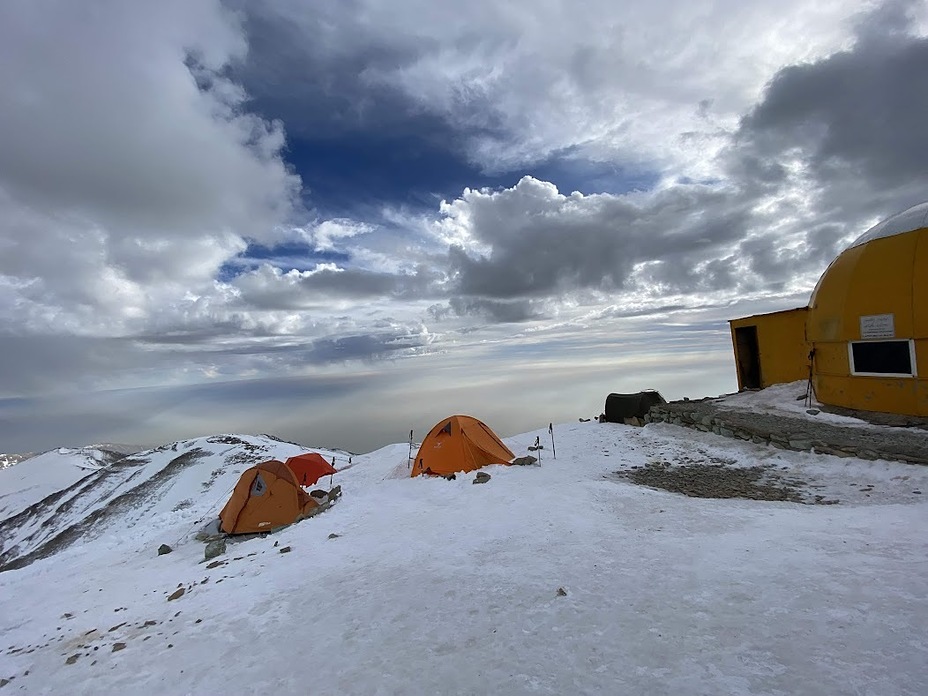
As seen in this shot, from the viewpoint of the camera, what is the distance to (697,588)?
5.77 metres

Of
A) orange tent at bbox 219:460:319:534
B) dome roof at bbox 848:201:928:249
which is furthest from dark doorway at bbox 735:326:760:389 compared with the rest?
orange tent at bbox 219:460:319:534

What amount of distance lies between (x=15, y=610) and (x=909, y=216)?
27.0m

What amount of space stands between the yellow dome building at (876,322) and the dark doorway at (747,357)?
4.55 meters

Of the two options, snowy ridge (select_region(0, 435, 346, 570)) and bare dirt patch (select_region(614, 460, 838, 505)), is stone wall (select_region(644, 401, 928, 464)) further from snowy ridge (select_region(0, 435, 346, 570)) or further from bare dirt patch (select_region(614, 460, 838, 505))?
snowy ridge (select_region(0, 435, 346, 570))

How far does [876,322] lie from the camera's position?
14.8m

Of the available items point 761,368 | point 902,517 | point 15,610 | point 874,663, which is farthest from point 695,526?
point 761,368

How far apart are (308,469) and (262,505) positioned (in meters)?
9.06

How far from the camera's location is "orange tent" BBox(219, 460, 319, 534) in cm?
1301

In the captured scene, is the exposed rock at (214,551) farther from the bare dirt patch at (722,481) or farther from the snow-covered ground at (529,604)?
the bare dirt patch at (722,481)

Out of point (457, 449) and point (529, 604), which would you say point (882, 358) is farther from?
point (529, 604)

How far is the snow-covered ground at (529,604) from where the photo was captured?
4.43 meters

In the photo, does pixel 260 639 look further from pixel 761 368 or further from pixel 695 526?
pixel 761 368

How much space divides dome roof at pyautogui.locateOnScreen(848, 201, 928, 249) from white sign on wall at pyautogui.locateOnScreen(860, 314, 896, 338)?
305 cm

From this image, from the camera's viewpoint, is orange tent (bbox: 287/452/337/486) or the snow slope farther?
the snow slope
